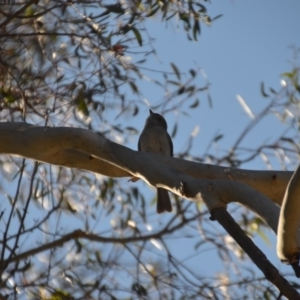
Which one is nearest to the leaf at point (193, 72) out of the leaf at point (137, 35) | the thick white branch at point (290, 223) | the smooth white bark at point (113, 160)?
the leaf at point (137, 35)

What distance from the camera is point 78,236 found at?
6.09 m

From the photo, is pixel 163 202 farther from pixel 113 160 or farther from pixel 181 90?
pixel 113 160

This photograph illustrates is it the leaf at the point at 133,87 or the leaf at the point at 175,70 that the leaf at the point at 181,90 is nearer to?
the leaf at the point at 175,70

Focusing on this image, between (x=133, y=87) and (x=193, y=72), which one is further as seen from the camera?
(x=193, y=72)

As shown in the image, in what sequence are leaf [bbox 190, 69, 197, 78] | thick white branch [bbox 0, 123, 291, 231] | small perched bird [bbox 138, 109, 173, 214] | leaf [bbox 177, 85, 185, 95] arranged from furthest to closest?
1. small perched bird [bbox 138, 109, 173, 214]
2. leaf [bbox 190, 69, 197, 78]
3. leaf [bbox 177, 85, 185, 95]
4. thick white branch [bbox 0, 123, 291, 231]

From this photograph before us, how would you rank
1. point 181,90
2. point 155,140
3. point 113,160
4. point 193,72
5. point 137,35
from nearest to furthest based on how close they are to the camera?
1. point 113,160
2. point 137,35
3. point 181,90
4. point 193,72
5. point 155,140

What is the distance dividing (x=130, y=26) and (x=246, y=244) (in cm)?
319

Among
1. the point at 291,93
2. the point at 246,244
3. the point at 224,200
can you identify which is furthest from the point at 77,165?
the point at 291,93

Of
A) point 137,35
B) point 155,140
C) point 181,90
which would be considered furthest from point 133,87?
point 155,140

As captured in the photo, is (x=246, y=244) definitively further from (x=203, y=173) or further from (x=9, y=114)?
(x=9, y=114)

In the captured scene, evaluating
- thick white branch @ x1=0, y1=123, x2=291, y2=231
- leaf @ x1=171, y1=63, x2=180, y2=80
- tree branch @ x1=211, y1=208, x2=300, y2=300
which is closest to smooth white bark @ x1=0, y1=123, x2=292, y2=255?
thick white branch @ x1=0, y1=123, x2=291, y2=231

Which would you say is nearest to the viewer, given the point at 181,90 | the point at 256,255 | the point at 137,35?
the point at 256,255

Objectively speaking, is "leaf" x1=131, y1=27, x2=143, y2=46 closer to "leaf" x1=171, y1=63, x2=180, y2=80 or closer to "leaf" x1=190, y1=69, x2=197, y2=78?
"leaf" x1=171, y1=63, x2=180, y2=80

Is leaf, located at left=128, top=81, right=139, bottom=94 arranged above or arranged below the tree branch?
above
